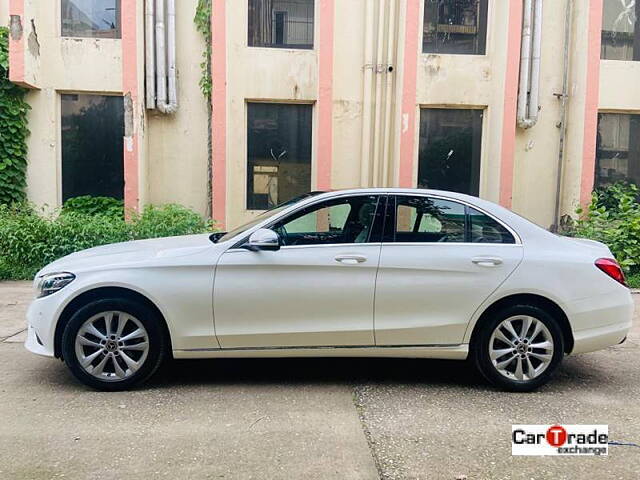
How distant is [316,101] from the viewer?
10773mm

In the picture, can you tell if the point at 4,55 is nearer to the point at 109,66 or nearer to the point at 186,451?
the point at 109,66

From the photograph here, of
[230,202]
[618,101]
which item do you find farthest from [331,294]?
[618,101]

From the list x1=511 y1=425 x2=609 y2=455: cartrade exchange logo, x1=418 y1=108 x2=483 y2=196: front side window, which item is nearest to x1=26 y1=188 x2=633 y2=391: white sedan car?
x1=511 y1=425 x2=609 y2=455: cartrade exchange logo

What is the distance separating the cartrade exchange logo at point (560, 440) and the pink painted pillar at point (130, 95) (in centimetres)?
805

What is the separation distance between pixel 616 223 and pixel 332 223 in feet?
24.0

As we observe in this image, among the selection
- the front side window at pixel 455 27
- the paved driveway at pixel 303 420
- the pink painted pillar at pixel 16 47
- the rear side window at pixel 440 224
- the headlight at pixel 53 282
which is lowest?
the paved driveway at pixel 303 420

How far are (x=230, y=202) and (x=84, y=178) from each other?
2.81 meters

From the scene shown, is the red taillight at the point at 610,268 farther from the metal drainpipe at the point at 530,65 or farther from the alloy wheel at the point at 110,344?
the metal drainpipe at the point at 530,65

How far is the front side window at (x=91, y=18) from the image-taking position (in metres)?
10.7

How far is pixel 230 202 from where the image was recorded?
1088cm

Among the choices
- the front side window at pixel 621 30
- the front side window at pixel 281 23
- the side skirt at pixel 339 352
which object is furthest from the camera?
the front side window at pixel 621 30

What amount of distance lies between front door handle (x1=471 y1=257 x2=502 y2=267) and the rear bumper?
700 millimetres

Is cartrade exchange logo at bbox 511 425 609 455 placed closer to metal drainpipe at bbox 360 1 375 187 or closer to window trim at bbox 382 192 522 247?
window trim at bbox 382 192 522 247

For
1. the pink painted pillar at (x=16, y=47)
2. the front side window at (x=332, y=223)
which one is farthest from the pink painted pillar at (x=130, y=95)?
the front side window at (x=332, y=223)
